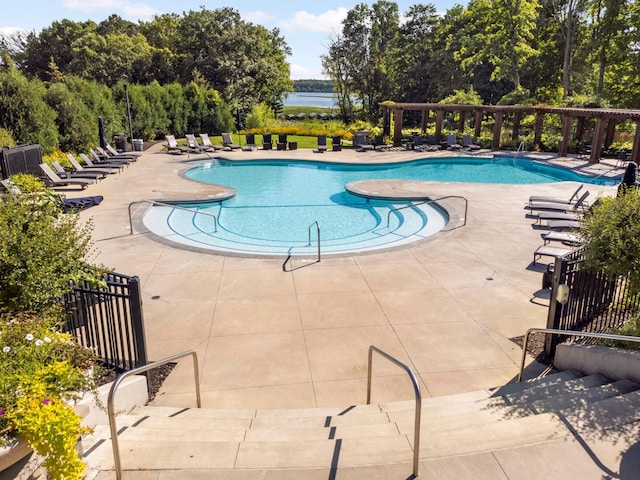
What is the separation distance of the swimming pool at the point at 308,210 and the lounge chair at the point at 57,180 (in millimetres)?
4509

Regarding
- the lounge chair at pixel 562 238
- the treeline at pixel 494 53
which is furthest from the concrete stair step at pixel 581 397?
the treeline at pixel 494 53

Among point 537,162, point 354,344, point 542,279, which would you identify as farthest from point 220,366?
point 537,162

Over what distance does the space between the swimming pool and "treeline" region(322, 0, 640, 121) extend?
1269cm

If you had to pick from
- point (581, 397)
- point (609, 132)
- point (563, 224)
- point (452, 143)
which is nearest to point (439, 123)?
point (452, 143)

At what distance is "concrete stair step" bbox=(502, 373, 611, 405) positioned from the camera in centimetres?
559

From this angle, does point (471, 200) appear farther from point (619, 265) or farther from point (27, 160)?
point (27, 160)

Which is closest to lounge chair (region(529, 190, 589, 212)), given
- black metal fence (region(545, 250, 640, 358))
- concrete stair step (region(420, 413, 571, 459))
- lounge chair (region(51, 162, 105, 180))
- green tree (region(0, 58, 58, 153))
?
black metal fence (region(545, 250, 640, 358))

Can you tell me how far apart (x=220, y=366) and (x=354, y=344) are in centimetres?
204

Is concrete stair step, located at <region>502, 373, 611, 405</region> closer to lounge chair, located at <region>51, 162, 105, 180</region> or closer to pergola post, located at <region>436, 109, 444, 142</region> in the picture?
lounge chair, located at <region>51, 162, 105, 180</region>

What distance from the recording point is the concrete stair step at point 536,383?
19.8ft

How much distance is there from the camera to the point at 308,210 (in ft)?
59.8

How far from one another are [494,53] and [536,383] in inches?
1620

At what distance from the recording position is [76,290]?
19.3ft

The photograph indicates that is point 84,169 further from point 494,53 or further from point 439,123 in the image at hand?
point 494,53
